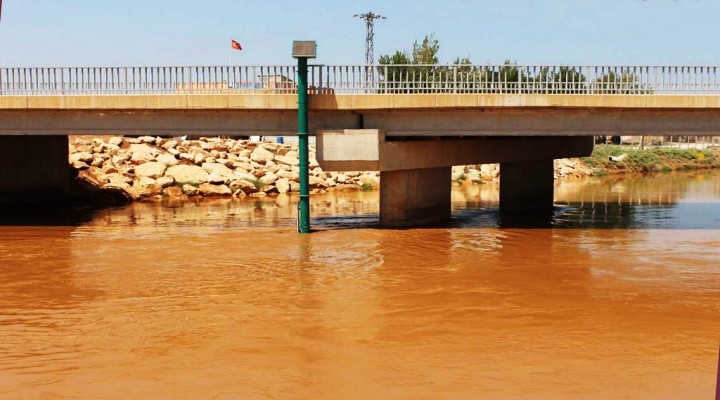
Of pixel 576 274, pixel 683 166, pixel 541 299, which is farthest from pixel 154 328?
pixel 683 166

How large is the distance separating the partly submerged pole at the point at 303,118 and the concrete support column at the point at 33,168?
14.9 meters

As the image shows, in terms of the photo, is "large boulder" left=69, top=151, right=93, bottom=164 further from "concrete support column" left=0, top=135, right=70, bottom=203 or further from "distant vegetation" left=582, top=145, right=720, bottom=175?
"distant vegetation" left=582, top=145, right=720, bottom=175

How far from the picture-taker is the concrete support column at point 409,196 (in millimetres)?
26328

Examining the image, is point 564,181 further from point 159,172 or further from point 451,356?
point 451,356

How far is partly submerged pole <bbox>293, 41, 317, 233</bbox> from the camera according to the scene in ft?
76.5

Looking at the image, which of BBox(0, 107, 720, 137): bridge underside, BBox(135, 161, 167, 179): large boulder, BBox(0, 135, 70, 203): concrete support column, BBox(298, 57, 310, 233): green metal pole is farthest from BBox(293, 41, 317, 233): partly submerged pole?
BBox(135, 161, 167, 179): large boulder

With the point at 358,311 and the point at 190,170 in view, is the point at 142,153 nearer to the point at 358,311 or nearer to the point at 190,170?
the point at 190,170

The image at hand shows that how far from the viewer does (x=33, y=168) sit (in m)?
34.6

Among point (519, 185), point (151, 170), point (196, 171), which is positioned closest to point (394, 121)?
point (519, 185)

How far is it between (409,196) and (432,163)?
1.37 m

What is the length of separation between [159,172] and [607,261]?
2654 centimetres

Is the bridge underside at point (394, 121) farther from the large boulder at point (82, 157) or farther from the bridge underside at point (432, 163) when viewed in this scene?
the large boulder at point (82, 157)

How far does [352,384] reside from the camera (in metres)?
10.5

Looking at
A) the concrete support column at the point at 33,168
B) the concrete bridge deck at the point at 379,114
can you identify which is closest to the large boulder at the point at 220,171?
the concrete support column at the point at 33,168
